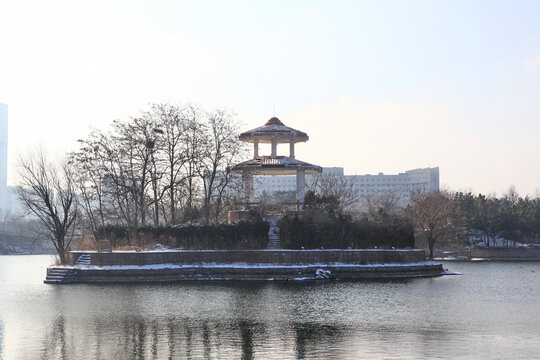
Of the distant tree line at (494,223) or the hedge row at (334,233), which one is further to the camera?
the distant tree line at (494,223)

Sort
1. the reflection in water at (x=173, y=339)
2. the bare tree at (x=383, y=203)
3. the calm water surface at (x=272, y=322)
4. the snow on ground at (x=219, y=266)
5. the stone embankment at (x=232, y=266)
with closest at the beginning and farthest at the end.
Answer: the reflection in water at (x=173, y=339)
the calm water surface at (x=272, y=322)
the stone embankment at (x=232, y=266)
the snow on ground at (x=219, y=266)
the bare tree at (x=383, y=203)

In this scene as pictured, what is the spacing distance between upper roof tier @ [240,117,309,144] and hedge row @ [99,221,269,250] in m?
8.10

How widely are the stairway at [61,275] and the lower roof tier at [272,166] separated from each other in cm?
1502

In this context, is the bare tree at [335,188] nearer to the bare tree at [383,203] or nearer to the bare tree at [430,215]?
the bare tree at [383,203]

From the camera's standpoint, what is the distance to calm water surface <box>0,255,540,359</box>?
16.1m

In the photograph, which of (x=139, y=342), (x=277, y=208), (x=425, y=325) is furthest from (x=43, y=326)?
(x=277, y=208)

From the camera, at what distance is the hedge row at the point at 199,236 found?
40812mm

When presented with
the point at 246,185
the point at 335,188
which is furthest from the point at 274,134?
the point at 335,188

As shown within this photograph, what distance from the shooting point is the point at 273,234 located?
42.8 m

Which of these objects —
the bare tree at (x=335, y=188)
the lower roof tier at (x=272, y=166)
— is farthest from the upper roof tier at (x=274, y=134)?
the bare tree at (x=335, y=188)

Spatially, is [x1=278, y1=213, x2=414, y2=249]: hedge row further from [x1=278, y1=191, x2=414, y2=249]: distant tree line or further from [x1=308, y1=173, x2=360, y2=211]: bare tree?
[x1=308, y1=173, x2=360, y2=211]: bare tree

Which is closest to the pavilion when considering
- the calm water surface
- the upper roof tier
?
the upper roof tier

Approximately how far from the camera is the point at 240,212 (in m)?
45.6

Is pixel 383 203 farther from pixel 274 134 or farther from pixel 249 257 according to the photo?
pixel 249 257
